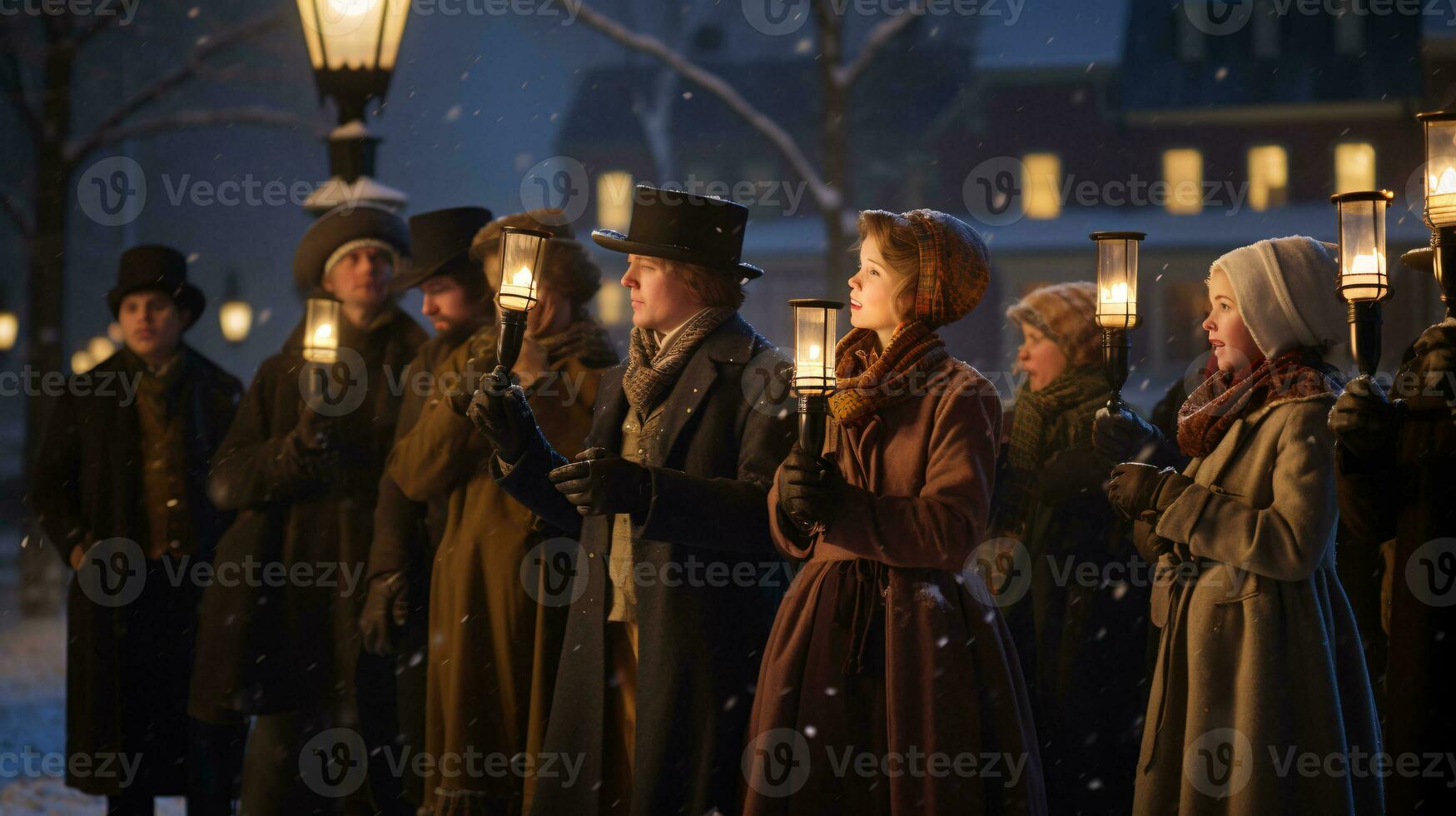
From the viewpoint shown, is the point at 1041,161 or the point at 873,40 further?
the point at 1041,161

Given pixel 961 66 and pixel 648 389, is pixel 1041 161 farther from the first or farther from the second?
pixel 648 389

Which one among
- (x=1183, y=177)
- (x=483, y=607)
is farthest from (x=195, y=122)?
(x=1183, y=177)

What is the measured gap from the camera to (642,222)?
15.1 feet

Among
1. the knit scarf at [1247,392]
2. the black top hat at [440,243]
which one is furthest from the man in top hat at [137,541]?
the knit scarf at [1247,392]

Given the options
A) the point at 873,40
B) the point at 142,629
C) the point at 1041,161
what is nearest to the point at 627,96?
the point at 1041,161

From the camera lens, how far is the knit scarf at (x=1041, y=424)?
556 centimetres

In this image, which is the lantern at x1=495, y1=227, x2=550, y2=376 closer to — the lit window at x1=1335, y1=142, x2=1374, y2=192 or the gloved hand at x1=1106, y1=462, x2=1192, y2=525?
the gloved hand at x1=1106, y1=462, x2=1192, y2=525

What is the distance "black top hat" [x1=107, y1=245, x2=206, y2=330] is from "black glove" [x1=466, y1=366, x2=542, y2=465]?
3013 mm

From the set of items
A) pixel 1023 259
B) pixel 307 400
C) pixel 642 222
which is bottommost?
pixel 307 400

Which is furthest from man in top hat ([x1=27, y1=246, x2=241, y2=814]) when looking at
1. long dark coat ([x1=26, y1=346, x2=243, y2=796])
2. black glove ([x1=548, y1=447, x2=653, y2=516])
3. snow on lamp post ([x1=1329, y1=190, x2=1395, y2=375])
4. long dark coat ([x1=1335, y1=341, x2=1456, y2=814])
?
snow on lamp post ([x1=1329, y1=190, x2=1395, y2=375])

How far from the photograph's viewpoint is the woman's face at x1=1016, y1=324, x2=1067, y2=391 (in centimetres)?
568

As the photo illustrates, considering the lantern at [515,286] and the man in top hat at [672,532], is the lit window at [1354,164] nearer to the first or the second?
the man in top hat at [672,532]

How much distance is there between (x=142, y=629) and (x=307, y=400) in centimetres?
137

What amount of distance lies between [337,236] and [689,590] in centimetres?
276
